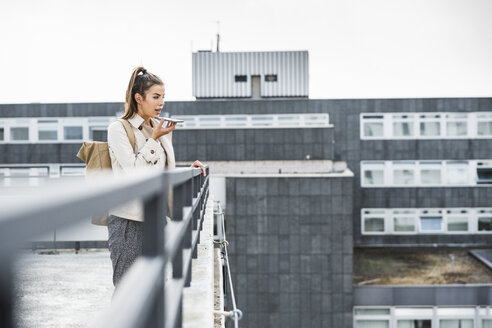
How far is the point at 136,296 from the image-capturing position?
106 centimetres

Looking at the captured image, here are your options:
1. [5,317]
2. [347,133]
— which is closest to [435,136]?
[347,133]

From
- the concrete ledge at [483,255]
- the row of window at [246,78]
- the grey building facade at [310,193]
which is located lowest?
the concrete ledge at [483,255]

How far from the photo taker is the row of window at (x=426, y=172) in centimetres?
2819

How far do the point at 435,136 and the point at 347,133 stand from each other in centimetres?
486

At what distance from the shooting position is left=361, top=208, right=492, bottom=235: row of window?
92.7ft

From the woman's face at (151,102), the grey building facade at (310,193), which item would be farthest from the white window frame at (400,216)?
the woman's face at (151,102)

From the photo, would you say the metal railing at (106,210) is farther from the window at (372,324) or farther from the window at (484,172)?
the window at (484,172)

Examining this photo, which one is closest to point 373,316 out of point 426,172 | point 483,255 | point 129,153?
point 483,255

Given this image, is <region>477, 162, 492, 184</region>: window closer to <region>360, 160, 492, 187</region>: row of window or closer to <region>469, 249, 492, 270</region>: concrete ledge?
<region>360, 160, 492, 187</region>: row of window

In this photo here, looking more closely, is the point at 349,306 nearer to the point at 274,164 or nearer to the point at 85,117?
the point at 274,164

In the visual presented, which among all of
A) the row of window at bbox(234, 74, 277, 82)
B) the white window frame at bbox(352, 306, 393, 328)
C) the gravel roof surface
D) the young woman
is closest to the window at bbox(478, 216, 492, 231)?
the white window frame at bbox(352, 306, 393, 328)

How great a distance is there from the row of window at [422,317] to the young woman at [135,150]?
56.1 feet

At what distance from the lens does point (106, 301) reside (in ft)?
17.4

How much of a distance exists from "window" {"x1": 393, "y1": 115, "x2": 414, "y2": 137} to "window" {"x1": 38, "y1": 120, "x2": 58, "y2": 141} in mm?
18362
